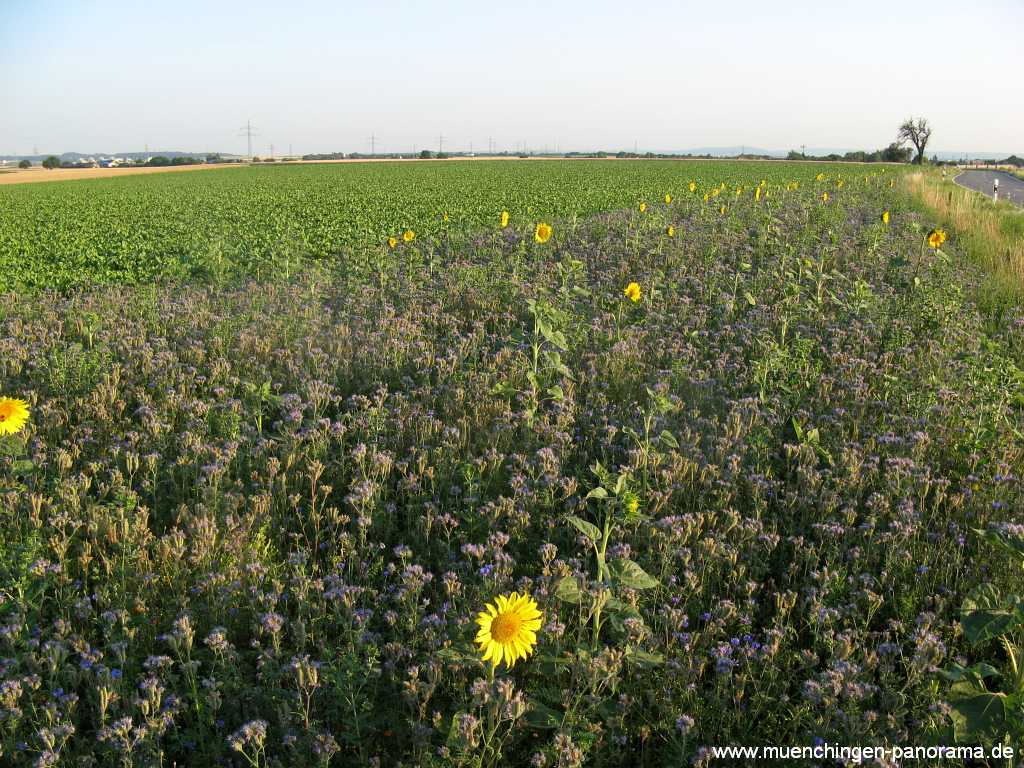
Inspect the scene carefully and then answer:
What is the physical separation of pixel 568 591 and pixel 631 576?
29 centimetres

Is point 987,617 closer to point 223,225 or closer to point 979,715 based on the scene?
point 979,715

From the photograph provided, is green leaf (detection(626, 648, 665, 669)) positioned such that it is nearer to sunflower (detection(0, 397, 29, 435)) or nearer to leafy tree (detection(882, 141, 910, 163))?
sunflower (detection(0, 397, 29, 435))

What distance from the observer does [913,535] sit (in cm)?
349

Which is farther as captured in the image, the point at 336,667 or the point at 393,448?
the point at 393,448

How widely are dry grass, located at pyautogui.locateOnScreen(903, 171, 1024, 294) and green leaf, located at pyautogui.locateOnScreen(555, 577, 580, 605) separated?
8.29 metres

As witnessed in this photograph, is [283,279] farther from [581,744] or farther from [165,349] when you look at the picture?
[581,744]

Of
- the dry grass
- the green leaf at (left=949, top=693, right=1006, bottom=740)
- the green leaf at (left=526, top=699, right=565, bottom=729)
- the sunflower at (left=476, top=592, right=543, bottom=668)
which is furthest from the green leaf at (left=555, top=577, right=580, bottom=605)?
the dry grass

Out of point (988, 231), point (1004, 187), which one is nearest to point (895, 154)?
point (1004, 187)

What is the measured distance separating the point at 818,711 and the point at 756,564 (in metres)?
0.89

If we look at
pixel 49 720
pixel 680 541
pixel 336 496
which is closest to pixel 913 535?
pixel 680 541

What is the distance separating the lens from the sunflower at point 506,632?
7.84 feet

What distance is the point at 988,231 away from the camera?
11.7m

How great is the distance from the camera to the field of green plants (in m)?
2.45

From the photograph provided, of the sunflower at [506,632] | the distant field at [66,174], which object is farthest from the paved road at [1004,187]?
the distant field at [66,174]
